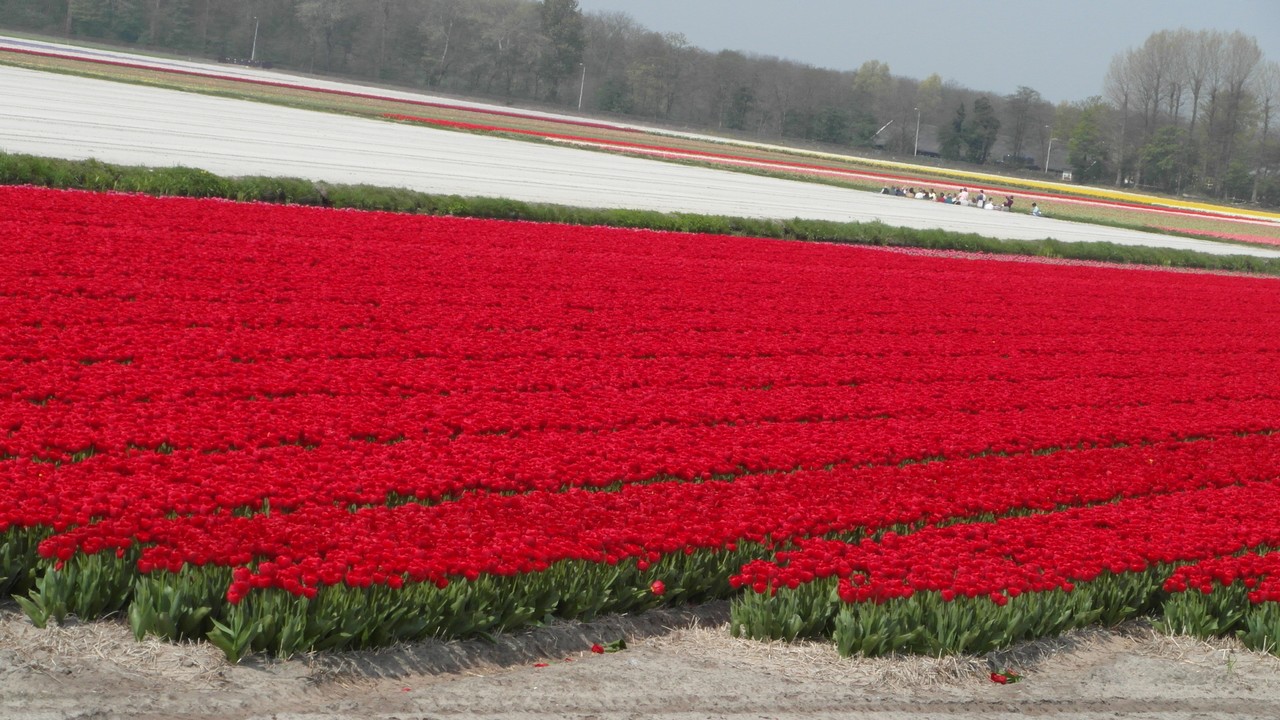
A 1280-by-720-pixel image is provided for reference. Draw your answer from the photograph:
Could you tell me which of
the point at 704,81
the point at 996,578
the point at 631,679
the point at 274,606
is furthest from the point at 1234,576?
the point at 704,81

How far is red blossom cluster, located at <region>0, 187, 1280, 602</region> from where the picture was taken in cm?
699

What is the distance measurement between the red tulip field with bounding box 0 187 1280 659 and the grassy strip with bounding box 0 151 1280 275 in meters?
2.63

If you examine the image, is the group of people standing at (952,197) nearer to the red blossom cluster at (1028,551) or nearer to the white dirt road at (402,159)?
the white dirt road at (402,159)

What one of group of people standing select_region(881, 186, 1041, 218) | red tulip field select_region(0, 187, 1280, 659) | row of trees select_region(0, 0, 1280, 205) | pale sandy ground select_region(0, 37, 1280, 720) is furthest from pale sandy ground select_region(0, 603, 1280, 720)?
row of trees select_region(0, 0, 1280, 205)

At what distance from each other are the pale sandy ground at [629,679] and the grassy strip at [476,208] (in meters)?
14.9

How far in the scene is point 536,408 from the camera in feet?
33.0

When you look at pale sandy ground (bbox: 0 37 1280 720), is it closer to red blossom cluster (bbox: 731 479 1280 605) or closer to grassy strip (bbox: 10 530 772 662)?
grassy strip (bbox: 10 530 772 662)

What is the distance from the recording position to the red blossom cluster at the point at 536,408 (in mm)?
6988

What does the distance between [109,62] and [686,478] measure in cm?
6971

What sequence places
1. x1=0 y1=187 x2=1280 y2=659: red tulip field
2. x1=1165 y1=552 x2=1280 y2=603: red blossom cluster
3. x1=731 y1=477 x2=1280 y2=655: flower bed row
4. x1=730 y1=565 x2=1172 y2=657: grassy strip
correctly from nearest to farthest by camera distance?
1. x1=0 y1=187 x2=1280 y2=659: red tulip field
2. x1=730 y1=565 x2=1172 y2=657: grassy strip
3. x1=731 y1=477 x2=1280 y2=655: flower bed row
4. x1=1165 y1=552 x2=1280 y2=603: red blossom cluster

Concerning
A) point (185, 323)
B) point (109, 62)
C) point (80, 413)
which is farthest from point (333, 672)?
point (109, 62)

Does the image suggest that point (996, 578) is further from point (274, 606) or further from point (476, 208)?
point (476, 208)

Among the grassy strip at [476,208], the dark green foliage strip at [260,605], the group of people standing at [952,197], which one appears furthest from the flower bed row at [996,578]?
the group of people standing at [952,197]

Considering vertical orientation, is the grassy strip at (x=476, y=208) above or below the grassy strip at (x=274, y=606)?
above
